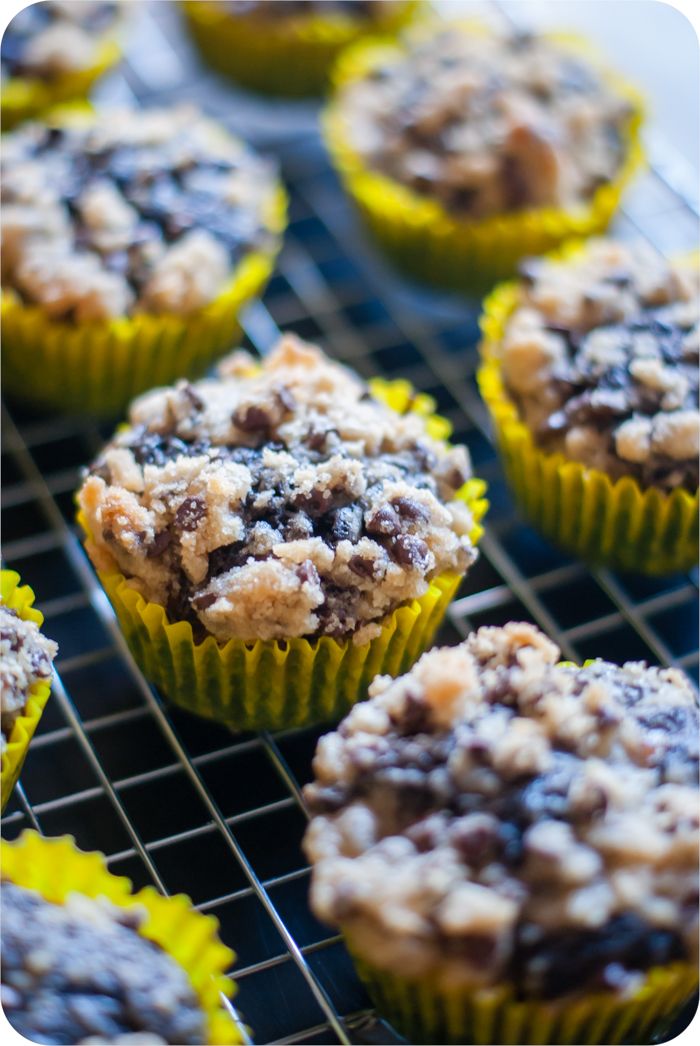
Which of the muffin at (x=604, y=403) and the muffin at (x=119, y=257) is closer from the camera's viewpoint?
the muffin at (x=604, y=403)

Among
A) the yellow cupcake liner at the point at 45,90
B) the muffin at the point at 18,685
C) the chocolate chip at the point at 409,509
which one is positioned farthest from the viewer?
the yellow cupcake liner at the point at 45,90

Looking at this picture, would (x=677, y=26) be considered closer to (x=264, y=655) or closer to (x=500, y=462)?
(x=500, y=462)

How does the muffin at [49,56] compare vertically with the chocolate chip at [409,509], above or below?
below

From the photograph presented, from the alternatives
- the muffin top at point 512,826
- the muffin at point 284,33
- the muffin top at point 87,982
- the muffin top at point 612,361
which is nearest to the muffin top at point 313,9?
the muffin at point 284,33

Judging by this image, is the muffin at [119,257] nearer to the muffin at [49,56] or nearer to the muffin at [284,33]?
the muffin at [49,56]

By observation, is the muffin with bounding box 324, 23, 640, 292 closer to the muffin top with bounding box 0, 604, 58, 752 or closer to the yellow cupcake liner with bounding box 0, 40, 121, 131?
the yellow cupcake liner with bounding box 0, 40, 121, 131

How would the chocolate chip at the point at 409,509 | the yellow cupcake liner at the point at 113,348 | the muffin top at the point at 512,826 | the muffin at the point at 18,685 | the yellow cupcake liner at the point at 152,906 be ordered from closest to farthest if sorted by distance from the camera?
the muffin top at the point at 512,826
the yellow cupcake liner at the point at 152,906
the muffin at the point at 18,685
the chocolate chip at the point at 409,509
the yellow cupcake liner at the point at 113,348

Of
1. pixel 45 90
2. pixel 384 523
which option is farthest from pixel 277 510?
pixel 45 90
